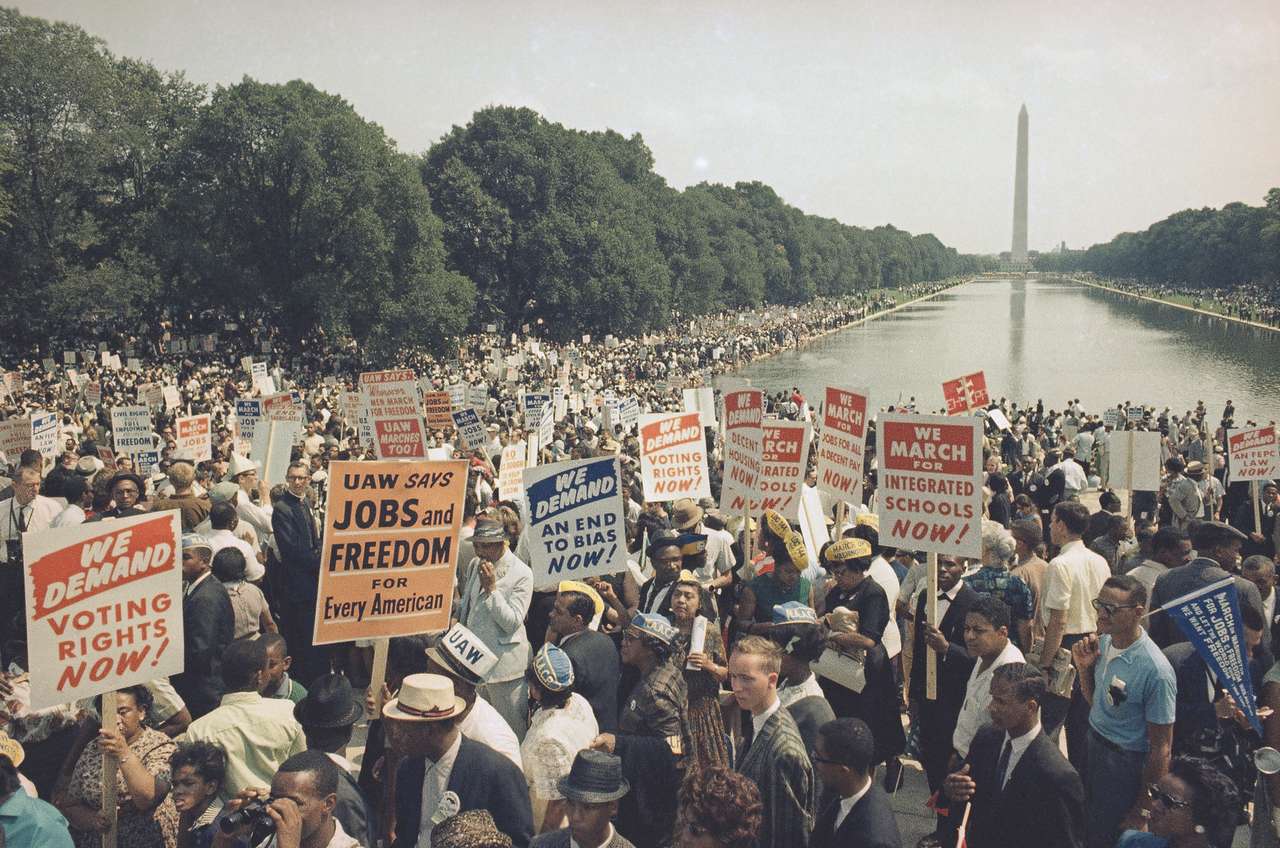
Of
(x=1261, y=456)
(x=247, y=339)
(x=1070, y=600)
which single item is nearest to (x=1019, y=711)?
(x=1070, y=600)

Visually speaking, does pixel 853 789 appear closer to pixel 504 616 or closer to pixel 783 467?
pixel 504 616

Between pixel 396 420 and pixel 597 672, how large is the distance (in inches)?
258

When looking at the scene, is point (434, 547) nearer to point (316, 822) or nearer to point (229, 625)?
point (229, 625)

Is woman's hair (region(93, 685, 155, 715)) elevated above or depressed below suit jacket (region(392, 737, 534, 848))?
above

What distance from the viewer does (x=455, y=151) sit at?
181 ft

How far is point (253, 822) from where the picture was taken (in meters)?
3.87

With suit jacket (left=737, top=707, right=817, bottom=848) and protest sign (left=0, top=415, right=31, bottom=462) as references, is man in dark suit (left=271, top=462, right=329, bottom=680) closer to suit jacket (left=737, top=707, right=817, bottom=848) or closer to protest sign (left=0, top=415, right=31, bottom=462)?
suit jacket (left=737, top=707, right=817, bottom=848)

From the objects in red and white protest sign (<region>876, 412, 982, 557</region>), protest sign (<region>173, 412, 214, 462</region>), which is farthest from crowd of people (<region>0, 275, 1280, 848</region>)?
protest sign (<region>173, 412, 214, 462</region>)

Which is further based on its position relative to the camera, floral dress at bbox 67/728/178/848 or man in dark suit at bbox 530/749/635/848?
floral dress at bbox 67/728/178/848

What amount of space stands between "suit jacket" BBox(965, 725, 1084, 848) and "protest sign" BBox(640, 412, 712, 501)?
5.64 m

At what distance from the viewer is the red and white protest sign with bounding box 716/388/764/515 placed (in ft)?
30.3

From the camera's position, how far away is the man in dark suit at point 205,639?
632 centimetres

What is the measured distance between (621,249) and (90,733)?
52403mm

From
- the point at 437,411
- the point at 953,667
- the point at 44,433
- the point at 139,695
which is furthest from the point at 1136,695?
the point at 44,433
